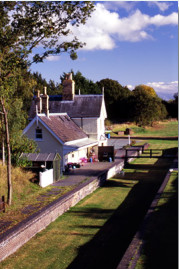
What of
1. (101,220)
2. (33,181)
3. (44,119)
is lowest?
(101,220)

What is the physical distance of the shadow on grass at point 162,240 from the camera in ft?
35.7

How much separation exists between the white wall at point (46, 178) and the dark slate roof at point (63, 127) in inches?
244

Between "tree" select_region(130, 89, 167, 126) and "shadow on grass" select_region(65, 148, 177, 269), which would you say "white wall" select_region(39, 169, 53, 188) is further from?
"tree" select_region(130, 89, 167, 126)

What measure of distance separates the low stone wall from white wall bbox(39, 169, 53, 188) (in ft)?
8.39

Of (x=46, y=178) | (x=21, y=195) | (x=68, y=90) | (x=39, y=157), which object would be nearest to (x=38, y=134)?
Result: (x=39, y=157)

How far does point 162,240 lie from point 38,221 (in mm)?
5841

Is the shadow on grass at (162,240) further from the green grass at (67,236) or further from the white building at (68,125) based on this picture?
the white building at (68,125)

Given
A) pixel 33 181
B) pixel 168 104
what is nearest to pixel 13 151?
pixel 33 181

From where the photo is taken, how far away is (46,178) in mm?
22969

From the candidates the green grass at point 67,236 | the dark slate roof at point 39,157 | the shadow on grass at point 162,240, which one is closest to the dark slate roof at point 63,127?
the dark slate roof at point 39,157

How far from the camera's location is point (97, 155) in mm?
36156

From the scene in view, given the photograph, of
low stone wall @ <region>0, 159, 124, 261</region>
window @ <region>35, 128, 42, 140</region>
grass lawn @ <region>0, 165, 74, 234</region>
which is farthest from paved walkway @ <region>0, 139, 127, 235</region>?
window @ <region>35, 128, 42, 140</region>

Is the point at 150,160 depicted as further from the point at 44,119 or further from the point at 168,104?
the point at 168,104

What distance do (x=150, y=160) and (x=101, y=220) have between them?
21971mm
